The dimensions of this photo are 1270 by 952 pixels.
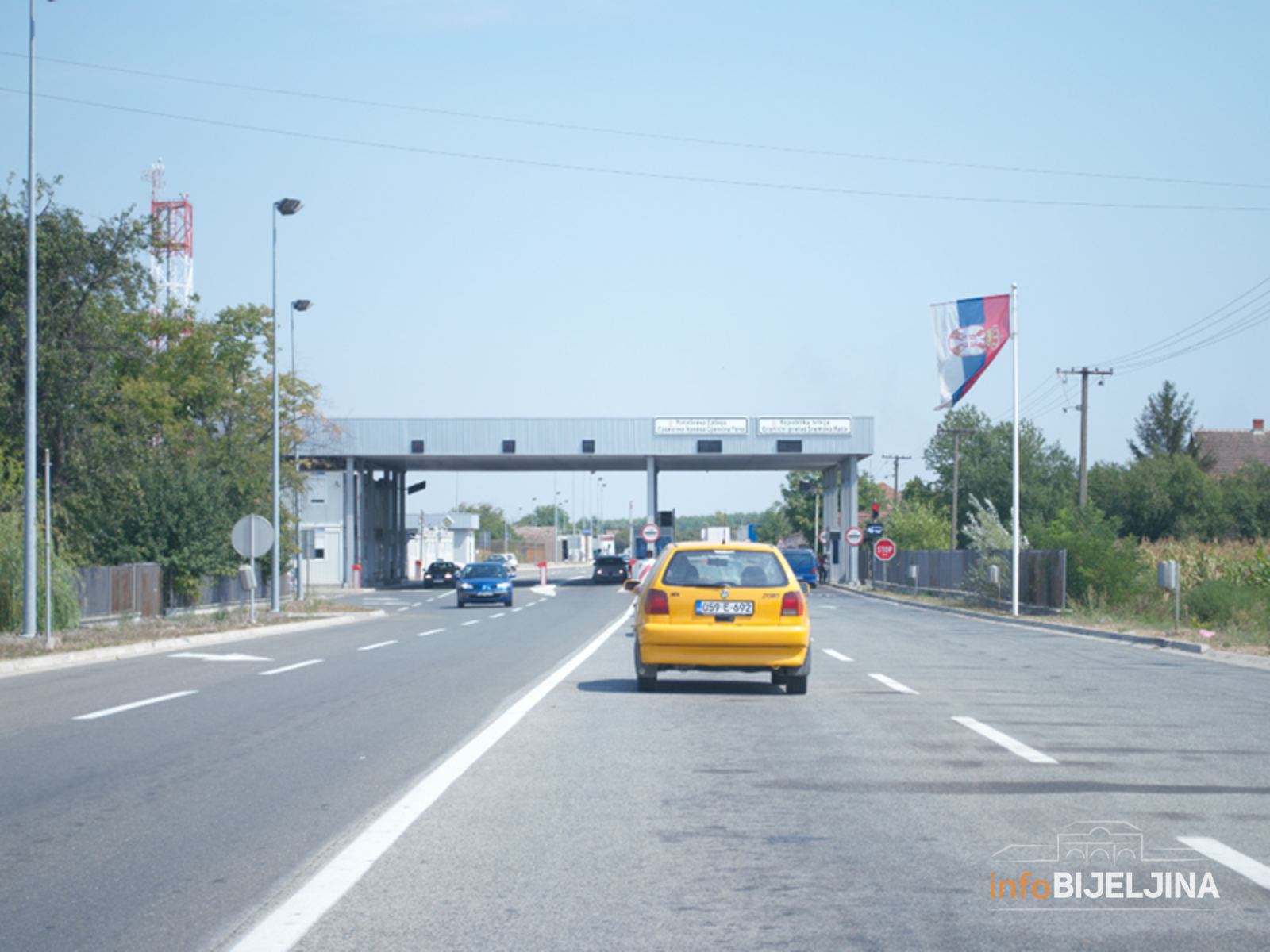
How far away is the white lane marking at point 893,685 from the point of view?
43.6 feet

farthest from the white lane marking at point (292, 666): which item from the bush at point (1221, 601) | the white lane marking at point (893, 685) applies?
the bush at point (1221, 601)

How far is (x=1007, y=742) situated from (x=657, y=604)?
4.18 meters

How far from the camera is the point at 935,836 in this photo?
6.21 meters

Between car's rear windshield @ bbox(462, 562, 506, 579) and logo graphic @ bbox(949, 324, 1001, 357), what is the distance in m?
16.4

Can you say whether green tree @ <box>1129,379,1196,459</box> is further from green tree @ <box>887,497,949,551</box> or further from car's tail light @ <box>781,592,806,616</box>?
car's tail light @ <box>781,592,806,616</box>

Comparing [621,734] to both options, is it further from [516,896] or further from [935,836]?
[516,896]

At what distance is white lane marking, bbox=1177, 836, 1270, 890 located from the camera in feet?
17.7

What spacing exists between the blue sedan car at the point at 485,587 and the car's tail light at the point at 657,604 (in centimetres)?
2823

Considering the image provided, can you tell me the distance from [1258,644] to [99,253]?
26.8 m

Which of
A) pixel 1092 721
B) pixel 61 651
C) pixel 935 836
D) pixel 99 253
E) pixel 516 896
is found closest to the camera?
pixel 516 896

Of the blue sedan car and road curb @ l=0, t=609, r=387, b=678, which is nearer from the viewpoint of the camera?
road curb @ l=0, t=609, r=387, b=678

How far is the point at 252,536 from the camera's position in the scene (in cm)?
2792

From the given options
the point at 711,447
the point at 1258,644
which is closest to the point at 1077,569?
the point at 1258,644

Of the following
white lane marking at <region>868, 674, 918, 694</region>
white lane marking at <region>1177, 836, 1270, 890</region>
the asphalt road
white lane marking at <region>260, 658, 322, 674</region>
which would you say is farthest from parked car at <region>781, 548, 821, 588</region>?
white lane marking at <region>1177, 836, 1270, 890</region>
